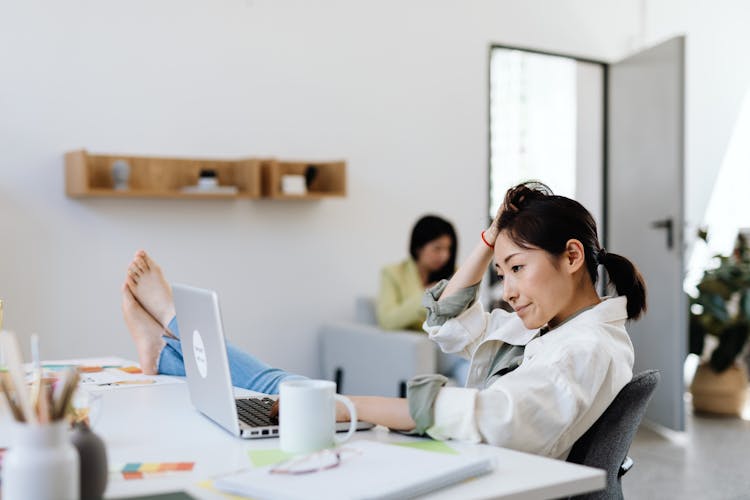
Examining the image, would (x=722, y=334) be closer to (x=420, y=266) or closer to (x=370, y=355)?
(x=420, y=266)

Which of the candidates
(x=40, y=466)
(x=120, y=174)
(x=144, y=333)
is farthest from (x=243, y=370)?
(x=120, y=174)

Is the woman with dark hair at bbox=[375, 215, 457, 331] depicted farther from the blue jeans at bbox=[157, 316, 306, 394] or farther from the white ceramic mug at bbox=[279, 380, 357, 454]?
the white ceramic mug at bbox=[279, 380, 357, 454]

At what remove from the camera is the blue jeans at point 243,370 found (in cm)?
202

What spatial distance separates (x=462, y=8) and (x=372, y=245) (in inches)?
54.2

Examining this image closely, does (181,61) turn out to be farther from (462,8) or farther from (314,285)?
(462,8)

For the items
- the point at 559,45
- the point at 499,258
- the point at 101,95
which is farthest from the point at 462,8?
the point at 499,258

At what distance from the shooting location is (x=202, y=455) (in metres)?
1.36

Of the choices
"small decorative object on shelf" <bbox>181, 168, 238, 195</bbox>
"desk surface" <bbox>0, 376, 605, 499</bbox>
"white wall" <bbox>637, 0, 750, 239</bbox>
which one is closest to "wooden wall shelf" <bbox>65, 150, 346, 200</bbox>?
"small decorative object on shelf" <bbox>181, 168, 238, 195</bbox>

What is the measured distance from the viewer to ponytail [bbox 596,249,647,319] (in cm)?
169

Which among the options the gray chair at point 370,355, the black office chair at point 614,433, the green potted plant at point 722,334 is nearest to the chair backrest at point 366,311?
the gray chair at point 370,355

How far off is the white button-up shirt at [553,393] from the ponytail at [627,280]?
6 centimetres

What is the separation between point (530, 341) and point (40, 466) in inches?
39.2

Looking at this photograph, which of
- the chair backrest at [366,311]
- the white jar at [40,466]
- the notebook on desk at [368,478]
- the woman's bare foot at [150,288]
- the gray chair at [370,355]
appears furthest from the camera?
the chair backrest at [366,311]

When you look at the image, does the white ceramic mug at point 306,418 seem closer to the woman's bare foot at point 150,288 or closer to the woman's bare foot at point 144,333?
the woman's bare foot at point 144,333
